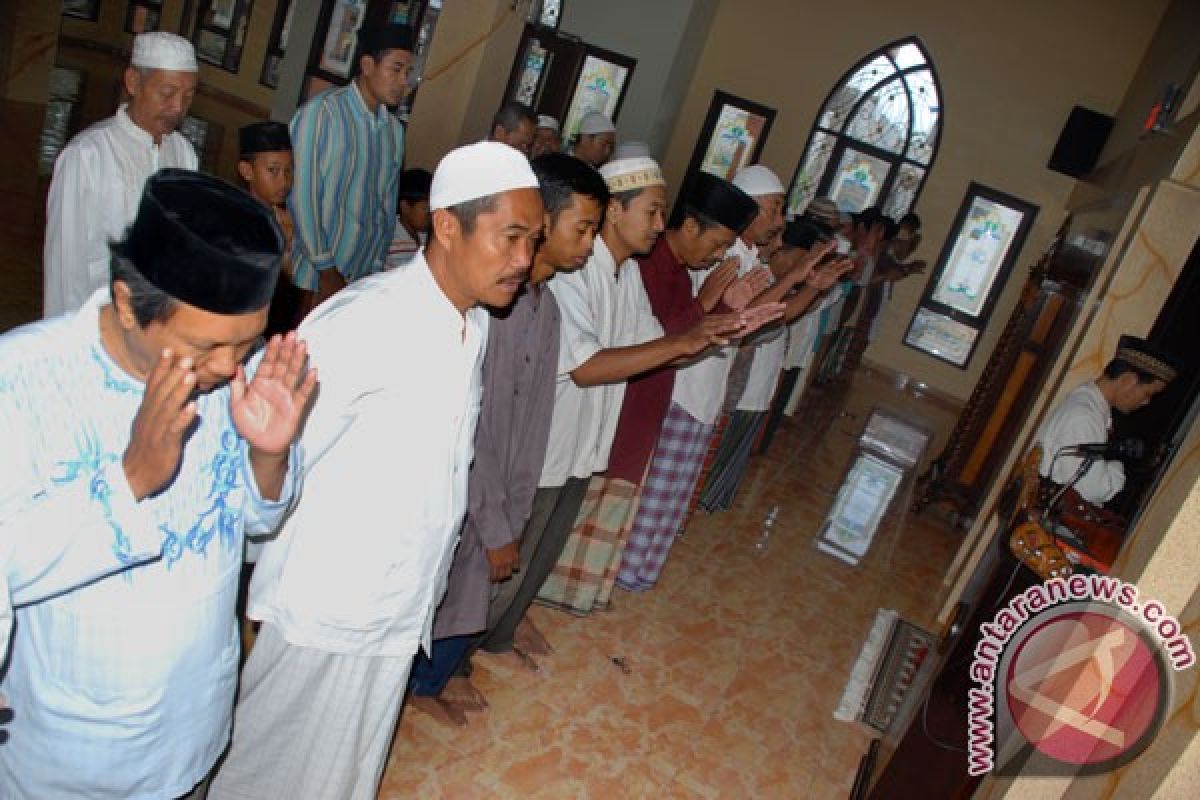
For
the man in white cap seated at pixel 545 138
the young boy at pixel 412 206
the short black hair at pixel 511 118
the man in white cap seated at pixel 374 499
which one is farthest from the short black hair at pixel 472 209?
the man in white cap seated at pixel 545 138

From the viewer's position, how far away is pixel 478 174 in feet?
5.69

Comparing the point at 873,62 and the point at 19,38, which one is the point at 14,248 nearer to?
the point at 19,38

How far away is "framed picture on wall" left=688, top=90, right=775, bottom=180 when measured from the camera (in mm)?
11781

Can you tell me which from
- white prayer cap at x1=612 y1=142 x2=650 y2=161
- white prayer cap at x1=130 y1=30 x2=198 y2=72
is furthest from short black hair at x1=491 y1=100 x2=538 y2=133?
white prayer cap at x1=130 y1=30 x2=198 y2=72

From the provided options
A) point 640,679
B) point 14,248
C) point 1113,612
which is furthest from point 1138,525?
point 14,248

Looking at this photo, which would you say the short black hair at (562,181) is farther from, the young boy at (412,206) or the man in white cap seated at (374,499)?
the young boy at (412,206)

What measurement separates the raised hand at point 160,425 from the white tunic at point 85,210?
4.81 ft

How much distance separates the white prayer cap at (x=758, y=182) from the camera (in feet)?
13.4

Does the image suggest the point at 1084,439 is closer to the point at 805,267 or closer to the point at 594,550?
the point at 805,267

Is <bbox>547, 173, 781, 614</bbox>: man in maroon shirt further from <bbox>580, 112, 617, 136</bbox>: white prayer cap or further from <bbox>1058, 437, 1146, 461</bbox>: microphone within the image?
<bbox>580, 112, 617, 136</bbox>: white prayer cap

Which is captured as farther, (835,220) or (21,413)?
(835,220)

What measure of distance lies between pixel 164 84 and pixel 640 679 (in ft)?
8.24

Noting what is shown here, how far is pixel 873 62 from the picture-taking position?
38.2 feet

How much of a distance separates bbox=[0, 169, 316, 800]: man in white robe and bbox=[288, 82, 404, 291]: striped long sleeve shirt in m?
1.92
